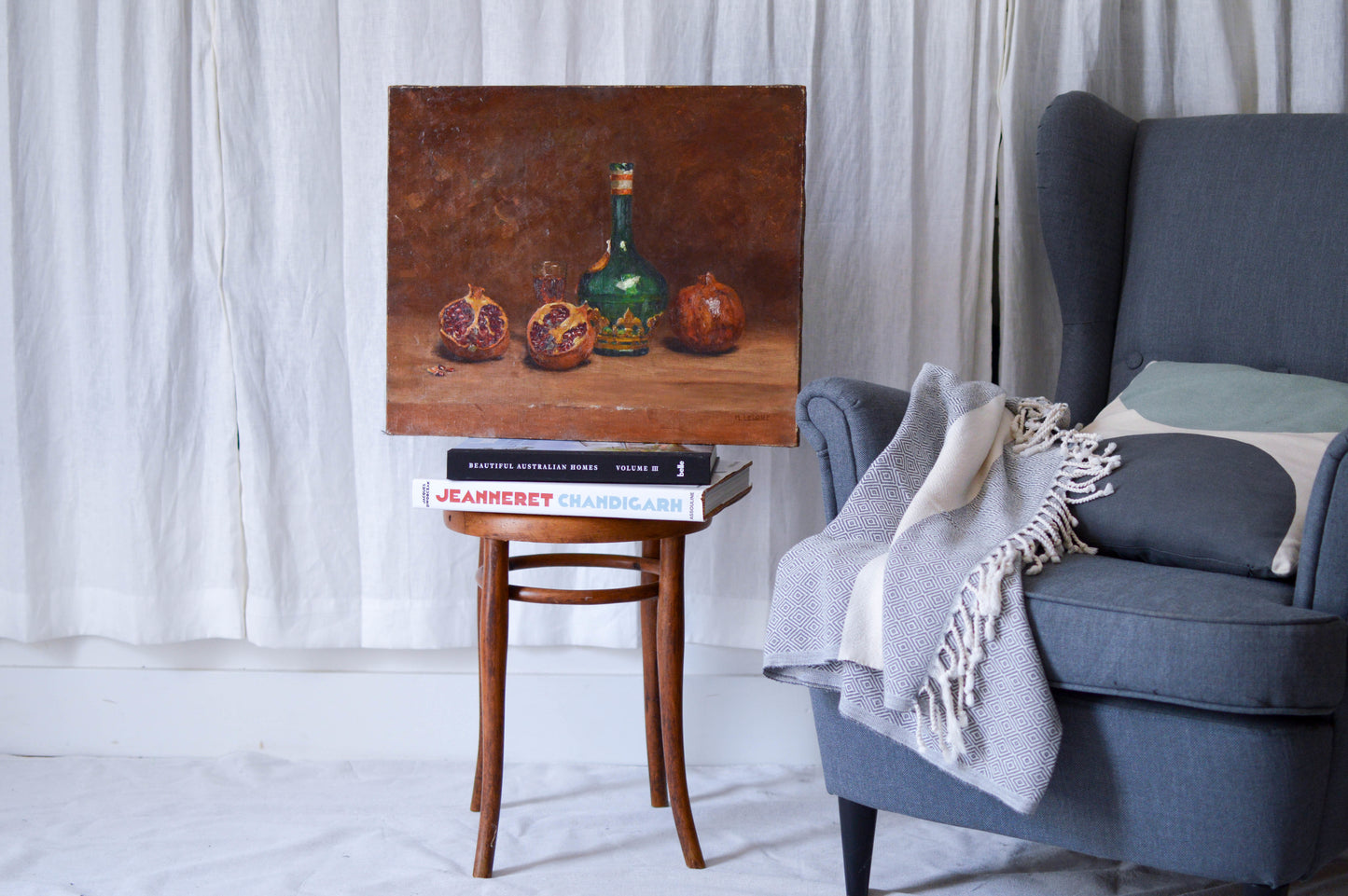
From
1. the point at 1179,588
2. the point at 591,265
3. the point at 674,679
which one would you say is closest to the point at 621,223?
the point at 591,265

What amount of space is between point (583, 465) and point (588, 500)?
0.05 meters

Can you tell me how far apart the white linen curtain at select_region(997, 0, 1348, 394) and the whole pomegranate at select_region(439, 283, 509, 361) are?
91cm

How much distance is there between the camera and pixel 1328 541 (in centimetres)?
107

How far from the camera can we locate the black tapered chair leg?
134 cm

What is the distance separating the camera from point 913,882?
1.45 meters

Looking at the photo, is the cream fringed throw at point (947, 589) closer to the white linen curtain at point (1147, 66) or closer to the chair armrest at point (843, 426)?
the chair armrest at point (843, 426)

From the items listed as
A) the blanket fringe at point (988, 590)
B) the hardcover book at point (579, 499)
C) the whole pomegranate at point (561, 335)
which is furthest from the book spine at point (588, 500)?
the blanket fringe at point (988, 590)

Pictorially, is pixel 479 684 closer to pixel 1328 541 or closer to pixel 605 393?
pixel 605 393

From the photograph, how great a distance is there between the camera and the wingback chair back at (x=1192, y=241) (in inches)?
62.2

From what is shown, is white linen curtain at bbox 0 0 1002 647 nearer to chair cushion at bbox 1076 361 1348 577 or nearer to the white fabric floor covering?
the white fabric floor covering

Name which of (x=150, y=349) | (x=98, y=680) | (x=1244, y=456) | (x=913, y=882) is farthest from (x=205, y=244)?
(x=1244, y=456)

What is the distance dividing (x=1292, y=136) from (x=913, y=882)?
127 centimetres

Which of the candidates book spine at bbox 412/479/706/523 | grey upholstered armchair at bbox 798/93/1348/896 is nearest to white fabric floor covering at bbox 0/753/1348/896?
grey upholstered armchair at bbox 798/93/1348/896

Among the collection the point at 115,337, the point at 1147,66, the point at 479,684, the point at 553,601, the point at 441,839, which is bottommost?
the point at 441,839
